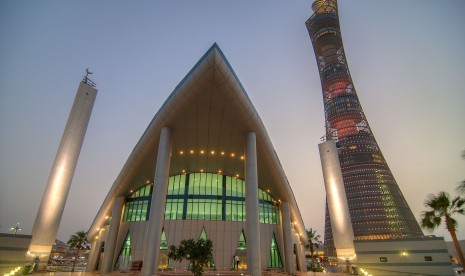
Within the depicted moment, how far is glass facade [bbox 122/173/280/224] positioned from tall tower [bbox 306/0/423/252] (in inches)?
3115

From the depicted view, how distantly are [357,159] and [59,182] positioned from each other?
12703 cm

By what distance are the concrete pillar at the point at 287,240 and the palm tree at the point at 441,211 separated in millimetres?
15641

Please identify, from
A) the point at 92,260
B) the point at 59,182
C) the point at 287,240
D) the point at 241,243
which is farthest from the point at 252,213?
the point at 92,260

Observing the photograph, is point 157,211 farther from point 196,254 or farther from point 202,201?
point 202,201

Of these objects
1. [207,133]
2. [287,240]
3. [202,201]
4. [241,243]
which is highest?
[207,133]

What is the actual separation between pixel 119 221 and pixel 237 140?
21347 millimetres

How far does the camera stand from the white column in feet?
88.8

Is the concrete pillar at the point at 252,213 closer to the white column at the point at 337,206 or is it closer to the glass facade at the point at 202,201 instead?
the white column at the point at 337,206

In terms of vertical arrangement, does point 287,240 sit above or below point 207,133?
below

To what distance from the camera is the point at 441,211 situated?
23250mm

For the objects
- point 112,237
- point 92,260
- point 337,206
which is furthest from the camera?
point 92,260

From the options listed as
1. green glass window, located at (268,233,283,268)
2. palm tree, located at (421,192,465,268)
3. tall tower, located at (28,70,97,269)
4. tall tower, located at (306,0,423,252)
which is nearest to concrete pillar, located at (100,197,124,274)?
tall tower, located at (28,70,97,269)

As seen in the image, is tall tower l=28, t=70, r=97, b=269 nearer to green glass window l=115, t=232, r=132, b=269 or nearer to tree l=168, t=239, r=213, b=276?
green glass window l=115, t=232, r=132, b=269

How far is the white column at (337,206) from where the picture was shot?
27078 mm
